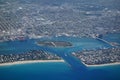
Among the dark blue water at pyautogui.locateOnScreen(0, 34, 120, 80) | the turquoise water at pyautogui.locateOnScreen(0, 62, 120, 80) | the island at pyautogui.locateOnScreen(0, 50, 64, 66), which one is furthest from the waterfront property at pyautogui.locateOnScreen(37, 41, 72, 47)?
the turquoise water at pyautogui.locateOnScreen(0, 62, 120, 80)

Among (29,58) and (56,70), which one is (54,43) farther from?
(56,70)

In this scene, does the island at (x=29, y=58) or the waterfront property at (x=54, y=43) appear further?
the waterfront property at (x=54, y=43)

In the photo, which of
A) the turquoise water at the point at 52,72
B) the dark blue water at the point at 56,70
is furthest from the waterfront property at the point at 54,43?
the turquoise water at the point at 52,72

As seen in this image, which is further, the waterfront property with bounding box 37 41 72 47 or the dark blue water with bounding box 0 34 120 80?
the waterfront property with bounding box 37 41 72 47

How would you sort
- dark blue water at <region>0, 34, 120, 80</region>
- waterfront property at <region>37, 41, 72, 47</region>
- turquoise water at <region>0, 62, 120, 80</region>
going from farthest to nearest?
1. waterfront property at <region>37, 41, 72, 47</region>
2. dark blue water at <region>0, 34, 120, 80</region>
3. turquoise water at <region>0, 62, 120, 80</region>

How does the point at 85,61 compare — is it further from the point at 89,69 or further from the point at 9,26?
the point at 9,26

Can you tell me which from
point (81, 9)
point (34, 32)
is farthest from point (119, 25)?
point (34, 32)

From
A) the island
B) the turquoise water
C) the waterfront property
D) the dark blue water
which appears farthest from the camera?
the waterfront property

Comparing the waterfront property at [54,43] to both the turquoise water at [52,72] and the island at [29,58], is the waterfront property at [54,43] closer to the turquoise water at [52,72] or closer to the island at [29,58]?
the island at [29,58]

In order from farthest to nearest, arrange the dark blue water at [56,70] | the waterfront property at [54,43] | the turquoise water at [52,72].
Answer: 1. the waterfront property at [54,43]
2. the dark blue water at [56,70]
3. the turquoise water at [52,72]

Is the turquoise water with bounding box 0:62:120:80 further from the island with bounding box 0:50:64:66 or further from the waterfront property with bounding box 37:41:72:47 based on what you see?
the waterfront property with bounding box 37:41:72:47

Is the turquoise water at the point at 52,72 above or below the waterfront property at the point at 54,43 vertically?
below
